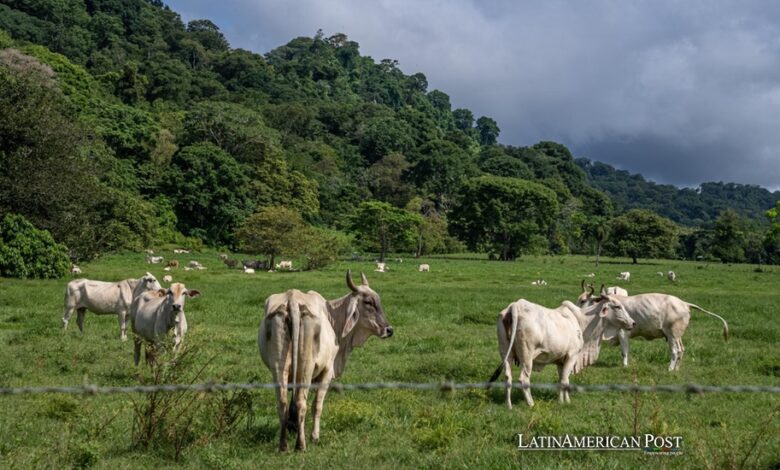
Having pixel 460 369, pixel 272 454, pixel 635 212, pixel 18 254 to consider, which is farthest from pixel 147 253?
pixel 635 212

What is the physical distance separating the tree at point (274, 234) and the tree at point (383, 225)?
564 inches

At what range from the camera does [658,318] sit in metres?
13.1

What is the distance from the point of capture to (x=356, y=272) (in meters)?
39.7

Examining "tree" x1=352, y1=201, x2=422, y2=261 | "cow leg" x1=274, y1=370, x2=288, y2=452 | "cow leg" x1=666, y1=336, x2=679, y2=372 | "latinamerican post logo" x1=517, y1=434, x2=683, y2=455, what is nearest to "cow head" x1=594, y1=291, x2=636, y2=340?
"cow leg" x1=666, y1=336, x2=679, y2=372

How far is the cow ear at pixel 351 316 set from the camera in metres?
8.18

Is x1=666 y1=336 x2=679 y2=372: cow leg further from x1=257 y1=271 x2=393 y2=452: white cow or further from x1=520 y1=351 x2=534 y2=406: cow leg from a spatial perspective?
x1=257 y1=271 x2=393 y2=452: white cow

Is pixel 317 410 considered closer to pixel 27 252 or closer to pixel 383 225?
pixel 27 252

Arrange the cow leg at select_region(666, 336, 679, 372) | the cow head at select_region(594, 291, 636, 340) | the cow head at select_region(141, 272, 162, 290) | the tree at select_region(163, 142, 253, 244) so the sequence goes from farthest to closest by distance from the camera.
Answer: the tree at select_region(163, 142, 253, 244) < the cow head at select_region(141, 272, 162, 290) < the cow leg at select_region(666, 336, 679, 372) < the cow head at select_region(594, 291, 636, 340)

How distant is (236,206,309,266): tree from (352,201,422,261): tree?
47.0ft

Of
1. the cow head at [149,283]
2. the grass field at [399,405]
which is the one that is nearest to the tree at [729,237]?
the grass field at [399,405]

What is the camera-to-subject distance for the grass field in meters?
6.72

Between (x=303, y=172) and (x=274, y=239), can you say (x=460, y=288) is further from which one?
(x=303, y=172)

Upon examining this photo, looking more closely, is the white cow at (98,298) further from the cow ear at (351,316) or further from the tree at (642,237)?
the tree at (642,237)

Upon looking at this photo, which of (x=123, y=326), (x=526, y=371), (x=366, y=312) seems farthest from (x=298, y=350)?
(x=123, y=326)
